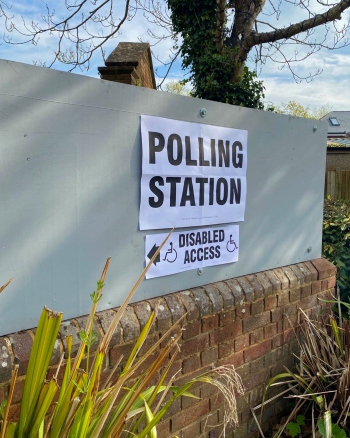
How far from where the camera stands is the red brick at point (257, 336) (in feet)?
8.86

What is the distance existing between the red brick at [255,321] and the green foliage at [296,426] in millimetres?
634

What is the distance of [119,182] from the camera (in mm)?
2035

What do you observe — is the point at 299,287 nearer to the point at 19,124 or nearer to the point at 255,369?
the point at 255,369

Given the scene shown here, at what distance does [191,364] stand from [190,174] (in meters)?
1.01

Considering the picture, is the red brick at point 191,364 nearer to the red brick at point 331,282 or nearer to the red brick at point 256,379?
the red brick at point 256,379

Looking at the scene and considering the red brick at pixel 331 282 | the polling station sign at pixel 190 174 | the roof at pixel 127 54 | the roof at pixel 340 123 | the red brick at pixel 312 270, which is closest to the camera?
the polling station sign at pixel 190 174


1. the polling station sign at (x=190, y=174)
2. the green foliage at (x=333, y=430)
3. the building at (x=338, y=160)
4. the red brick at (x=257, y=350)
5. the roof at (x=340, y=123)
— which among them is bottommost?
the green foliage at (x=333, y=430)

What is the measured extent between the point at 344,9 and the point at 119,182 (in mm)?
5407

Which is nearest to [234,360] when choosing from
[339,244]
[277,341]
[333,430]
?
[277,341]

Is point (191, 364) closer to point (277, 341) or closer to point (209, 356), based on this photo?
point (209, 356)

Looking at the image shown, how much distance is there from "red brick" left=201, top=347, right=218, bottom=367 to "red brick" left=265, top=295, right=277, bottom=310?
1.73 feet

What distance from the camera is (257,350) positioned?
2.75 metres

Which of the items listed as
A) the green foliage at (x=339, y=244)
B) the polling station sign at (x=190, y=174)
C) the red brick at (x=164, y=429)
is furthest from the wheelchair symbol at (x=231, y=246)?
the green foliage at (x=339, y=244)

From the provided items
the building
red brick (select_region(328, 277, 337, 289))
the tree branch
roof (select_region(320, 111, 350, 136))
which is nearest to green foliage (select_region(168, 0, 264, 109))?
the tree branch
